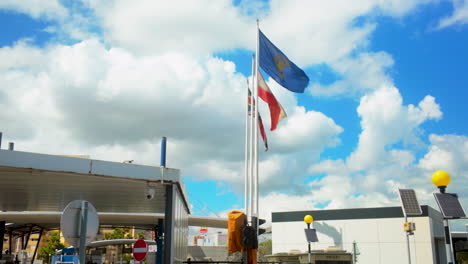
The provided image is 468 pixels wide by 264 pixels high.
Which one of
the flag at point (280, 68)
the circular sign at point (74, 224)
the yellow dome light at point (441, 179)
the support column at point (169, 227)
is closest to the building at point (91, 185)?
the support column at point (169, 227)

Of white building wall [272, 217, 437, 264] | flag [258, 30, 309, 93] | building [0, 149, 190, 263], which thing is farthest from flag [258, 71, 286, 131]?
white building wall [272, 217, 437, 264]

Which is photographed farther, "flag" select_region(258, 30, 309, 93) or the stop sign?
"flag" select_region(258, 30, 309, 93)

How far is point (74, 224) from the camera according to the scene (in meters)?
7.40

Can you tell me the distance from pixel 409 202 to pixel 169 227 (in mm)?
8740

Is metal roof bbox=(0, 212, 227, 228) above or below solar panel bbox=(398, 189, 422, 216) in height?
above

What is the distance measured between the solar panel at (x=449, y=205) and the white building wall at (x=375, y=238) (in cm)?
2075

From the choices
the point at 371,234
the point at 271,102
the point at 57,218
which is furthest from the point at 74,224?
the point at 371,234

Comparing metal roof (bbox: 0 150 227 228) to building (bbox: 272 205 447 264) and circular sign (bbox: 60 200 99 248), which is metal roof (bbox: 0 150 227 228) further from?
building (bbox: 272 205 447 264)

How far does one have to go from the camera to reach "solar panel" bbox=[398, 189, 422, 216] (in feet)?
54.4

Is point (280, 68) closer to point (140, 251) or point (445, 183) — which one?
point (445, 183)

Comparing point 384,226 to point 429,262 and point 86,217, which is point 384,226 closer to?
point 429,262

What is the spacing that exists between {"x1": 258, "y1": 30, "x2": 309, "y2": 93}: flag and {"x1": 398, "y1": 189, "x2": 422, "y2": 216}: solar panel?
5.09 metres

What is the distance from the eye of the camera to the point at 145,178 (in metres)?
12.0

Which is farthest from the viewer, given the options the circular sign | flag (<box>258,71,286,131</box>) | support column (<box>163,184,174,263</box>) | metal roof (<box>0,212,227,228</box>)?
metal roof (<box>0,212,227,228</box>)
